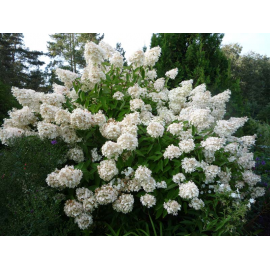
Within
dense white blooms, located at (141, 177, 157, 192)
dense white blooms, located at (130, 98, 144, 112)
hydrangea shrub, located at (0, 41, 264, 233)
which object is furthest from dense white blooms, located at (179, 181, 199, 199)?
dense white blooms, located at (130, 98, 144, 112)

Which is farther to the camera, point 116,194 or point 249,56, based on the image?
point 249,56

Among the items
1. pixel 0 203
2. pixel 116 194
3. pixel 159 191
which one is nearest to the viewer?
pixel 0 203

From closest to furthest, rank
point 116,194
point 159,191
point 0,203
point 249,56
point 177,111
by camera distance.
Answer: point 0,203, point 116,194, point 159,191, point 177,111, point 249,56

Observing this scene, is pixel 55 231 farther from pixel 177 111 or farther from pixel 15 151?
pixel 177 111

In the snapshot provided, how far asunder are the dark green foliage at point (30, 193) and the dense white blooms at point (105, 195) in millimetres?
404

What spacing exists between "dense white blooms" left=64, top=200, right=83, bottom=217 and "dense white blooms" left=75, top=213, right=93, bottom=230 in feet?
0.24

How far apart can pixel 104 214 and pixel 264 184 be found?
2.47m

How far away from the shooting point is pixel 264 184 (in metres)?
3.62

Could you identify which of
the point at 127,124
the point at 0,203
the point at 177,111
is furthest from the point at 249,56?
the point at 0,203

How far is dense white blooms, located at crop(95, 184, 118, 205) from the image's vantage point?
8.50ft

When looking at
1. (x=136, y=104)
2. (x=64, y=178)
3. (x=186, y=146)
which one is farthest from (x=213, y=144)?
(x=64, y=178)

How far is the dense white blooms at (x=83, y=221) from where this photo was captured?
8.75 feet

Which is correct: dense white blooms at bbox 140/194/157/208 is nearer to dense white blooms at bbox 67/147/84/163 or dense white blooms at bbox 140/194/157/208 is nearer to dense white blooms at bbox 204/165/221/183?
dense white blooms at bbox 204/165/221/183

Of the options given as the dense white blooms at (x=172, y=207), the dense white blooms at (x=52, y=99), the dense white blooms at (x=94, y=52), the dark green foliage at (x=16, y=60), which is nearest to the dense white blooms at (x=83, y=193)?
the dense white blooms at (x=172, y=207)
